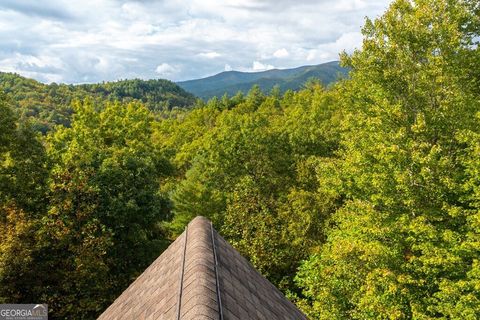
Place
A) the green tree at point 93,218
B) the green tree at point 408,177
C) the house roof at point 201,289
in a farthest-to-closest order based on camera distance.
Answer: the green tree at point 93,218, the green tree at point 408,177, the house roof at point 201,289

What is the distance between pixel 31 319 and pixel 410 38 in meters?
20.7

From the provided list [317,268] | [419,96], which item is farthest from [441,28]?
[317,268]

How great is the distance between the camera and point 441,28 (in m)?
16.7

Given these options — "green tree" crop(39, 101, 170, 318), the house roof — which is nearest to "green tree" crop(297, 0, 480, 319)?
the house roof

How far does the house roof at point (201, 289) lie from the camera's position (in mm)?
7449

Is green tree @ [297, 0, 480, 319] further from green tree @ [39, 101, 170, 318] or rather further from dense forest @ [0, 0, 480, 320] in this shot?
green tree @ [39, 101, 170, 318]

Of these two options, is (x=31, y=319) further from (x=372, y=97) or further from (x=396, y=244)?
(x=372, y=97)

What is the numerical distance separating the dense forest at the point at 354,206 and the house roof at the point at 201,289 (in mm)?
6560

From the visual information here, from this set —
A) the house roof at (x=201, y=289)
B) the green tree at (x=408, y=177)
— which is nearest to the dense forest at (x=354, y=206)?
the green tree at (x=408, y=177)

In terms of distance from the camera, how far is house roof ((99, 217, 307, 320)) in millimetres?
7449

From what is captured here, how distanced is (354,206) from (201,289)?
13280 mm

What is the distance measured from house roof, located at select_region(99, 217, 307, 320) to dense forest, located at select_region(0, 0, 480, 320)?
6560 mm

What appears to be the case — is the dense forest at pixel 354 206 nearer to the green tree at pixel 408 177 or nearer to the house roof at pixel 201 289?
the green tree at pixel 408 177

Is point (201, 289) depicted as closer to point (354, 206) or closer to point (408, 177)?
point (408, 177)
